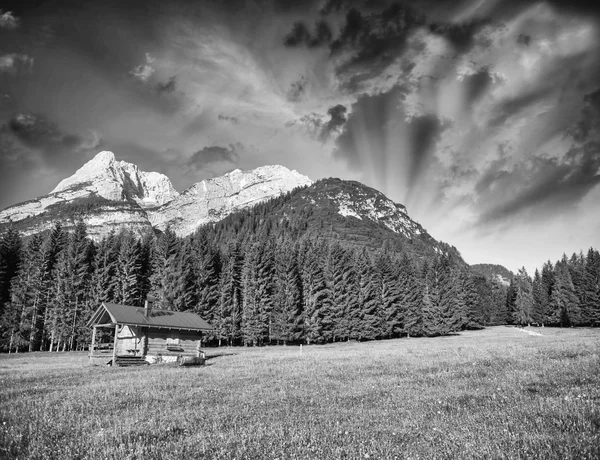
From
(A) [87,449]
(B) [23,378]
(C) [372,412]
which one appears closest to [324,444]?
(C) [372,412]

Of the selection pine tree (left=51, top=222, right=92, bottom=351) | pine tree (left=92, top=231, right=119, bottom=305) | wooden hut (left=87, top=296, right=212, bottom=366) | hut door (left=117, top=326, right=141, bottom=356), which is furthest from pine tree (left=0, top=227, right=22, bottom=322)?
hut door (left=117, top=326, right=141, bottom=356)

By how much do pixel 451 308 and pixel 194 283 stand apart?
60.5 metres

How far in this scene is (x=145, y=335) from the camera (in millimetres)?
35906

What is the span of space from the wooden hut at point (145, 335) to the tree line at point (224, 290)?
928 inches

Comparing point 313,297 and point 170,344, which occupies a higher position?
point 313,297

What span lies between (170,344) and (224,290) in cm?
3193

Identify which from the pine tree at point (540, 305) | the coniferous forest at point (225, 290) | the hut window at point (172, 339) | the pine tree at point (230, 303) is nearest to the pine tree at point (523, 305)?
the pine tree at point (540, 305)

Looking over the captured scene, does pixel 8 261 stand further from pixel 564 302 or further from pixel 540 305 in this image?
A: pixel 540 305

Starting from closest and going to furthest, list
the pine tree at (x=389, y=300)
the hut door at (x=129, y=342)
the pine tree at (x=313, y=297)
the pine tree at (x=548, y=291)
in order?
the hut door at (x=129, y=342) < the pine tree at (x=313, y=297) < the pine tree at (x=389, y=300) < the pine tree at (x=548, y=291)

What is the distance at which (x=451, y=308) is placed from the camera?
280ft

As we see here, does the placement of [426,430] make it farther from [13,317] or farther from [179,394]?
[13,317]

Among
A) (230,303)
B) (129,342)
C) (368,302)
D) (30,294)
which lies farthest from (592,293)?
(30,294)

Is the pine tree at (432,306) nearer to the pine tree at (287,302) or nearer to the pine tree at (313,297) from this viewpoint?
the pine tree at (313,297)

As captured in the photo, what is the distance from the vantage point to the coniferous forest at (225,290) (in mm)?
58000
